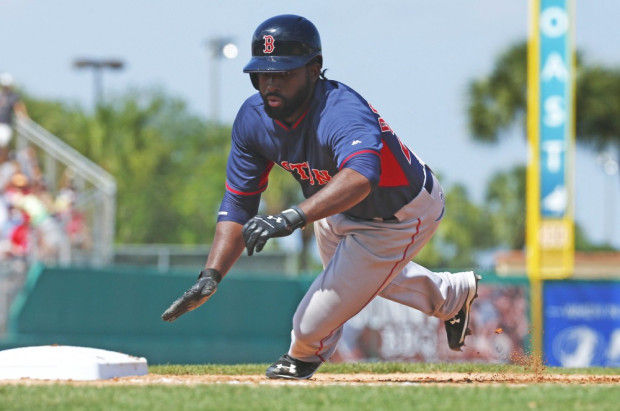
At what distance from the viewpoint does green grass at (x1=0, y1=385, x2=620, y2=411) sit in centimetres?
476

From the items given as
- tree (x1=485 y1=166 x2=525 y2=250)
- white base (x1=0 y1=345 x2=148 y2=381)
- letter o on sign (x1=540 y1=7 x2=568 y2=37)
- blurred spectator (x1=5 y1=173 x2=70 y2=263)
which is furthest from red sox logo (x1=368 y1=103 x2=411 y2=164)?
tree (x1=485 y1=166 x2=525 y2=250)

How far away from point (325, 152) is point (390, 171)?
387 millimetres

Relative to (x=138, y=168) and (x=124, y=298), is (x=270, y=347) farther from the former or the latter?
(x=138, y=168)

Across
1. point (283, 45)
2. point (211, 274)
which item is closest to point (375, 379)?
point (211, 274)

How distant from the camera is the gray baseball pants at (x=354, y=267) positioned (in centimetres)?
608

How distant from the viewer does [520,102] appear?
37.3 meters

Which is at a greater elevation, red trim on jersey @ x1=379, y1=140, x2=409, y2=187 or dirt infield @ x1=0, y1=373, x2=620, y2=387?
red trim on jersey @ x1=379, y1=140, x2=409, y2=187

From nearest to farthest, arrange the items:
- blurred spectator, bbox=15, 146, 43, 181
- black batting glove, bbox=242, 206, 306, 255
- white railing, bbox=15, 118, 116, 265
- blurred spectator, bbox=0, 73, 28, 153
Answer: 1. black batting glove, bbox=242, 206, 306, 255
2. white railing, bbox=15, 118, 116, 265
3. blurred spectator, bbox=15, 146, 43, 181
4. blurred spectator, bbox=0, 73, 28, 153

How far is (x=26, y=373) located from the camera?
6.21m

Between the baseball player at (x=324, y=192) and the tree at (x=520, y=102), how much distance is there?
102 ft

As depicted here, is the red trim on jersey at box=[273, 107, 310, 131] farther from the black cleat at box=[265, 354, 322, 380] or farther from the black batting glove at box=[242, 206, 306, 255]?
the black cleat at box=[265, 354, 322, 380]

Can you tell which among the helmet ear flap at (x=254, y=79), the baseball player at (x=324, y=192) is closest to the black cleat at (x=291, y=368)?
the baseball player at (x=324, y=192)

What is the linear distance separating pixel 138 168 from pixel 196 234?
18.2 ft

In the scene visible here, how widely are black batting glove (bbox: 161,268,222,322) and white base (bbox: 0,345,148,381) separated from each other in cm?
47
